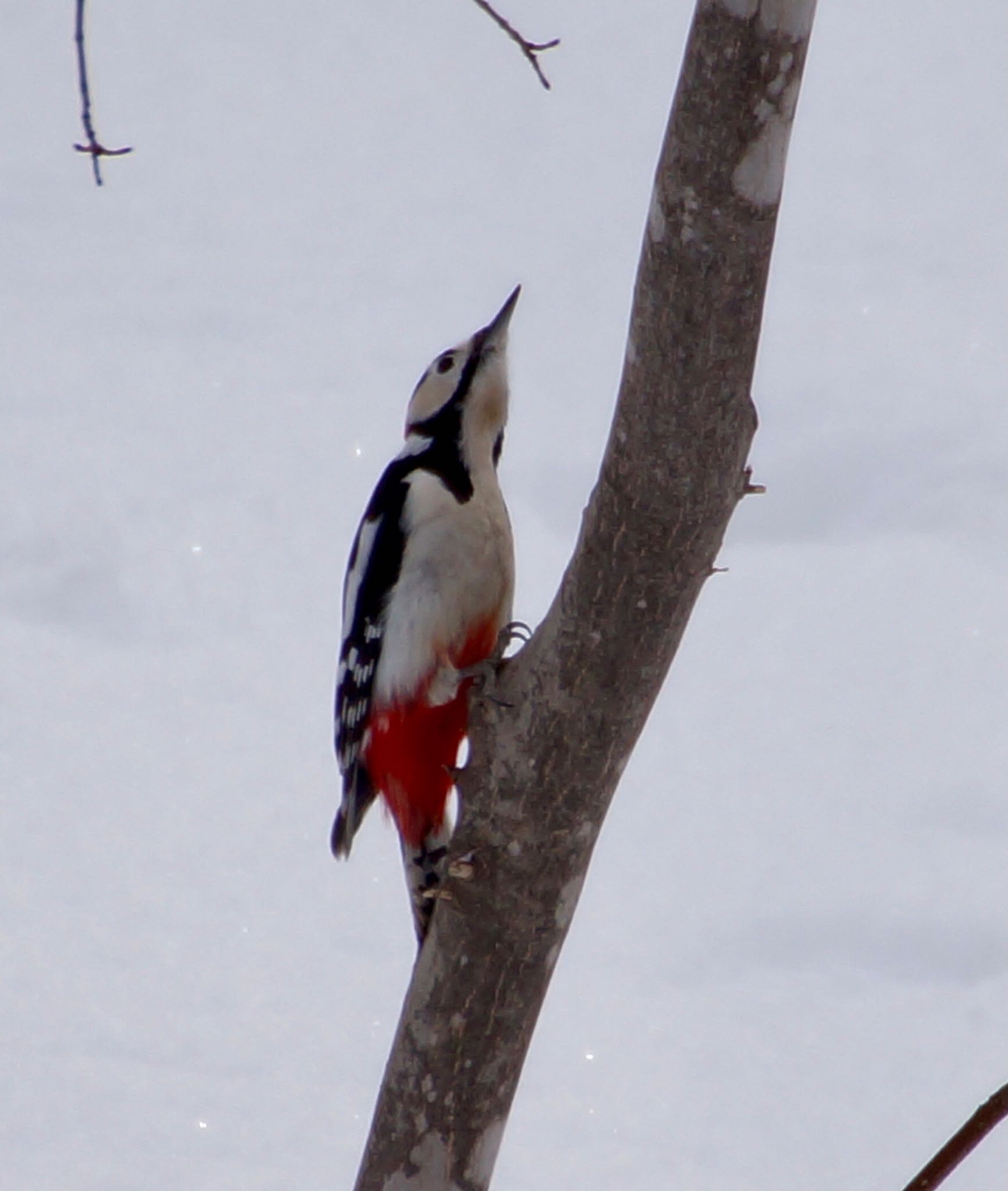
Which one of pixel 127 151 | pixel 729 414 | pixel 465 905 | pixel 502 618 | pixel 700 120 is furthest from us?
pixel 502 618

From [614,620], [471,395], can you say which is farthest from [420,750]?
[614,620]

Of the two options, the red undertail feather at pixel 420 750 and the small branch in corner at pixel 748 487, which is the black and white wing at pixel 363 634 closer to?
the red undertail feather at pixel 420 750

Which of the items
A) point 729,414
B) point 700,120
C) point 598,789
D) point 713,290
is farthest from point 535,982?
point 700,120

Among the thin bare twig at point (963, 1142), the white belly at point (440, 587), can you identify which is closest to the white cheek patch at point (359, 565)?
the white belly at point (440, 587)

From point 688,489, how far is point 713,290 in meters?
0.21

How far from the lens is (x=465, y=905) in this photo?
5.43 ft

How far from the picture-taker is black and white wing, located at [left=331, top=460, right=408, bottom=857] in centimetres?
252

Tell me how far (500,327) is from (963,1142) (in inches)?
84.4

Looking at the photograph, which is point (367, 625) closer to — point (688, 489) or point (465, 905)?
A: point (465, 905)

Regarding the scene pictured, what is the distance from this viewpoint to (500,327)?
2.78 meters

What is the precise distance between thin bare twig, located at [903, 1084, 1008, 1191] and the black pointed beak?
83.0 inches

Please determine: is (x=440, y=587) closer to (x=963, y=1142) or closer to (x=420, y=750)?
(x=420, y=750)

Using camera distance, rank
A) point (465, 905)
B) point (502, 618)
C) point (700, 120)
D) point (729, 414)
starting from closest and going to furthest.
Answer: point (700, 120), point (729, 414), point (465, 905), point (502, 618)

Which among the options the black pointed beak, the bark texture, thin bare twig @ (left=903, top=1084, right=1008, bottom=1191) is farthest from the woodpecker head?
thin bare twig @ (left=903, top=1084, right=1008, bottom=1191)
